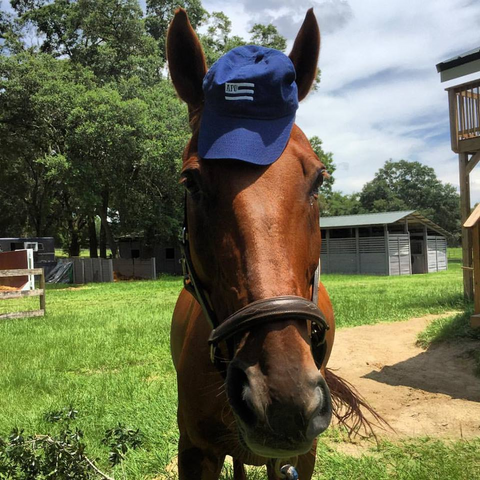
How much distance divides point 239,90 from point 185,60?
45 centimetres

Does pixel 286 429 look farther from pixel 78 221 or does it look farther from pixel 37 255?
pixel 78 221

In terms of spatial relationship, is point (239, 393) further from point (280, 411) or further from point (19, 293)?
point (19, 293)

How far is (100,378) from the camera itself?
566cm

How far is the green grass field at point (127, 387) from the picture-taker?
11.5ft

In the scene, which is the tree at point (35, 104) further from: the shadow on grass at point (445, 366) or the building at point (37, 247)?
the shadow on grass at point (445, 366)

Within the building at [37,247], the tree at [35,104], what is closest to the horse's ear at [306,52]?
the tree at [35,104]

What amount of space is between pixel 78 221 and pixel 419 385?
117 ft

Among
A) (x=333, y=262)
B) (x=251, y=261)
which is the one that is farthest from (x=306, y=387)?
(x=333, y=262)

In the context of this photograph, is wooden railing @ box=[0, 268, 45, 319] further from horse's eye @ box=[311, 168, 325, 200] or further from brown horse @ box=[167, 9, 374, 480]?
horse's eye @ box=[311, 168, 325, 200]

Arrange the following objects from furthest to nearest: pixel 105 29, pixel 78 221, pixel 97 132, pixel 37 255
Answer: pixel 78 221 < pixel 105 29 < pixel 37 255 < pixel 97 132

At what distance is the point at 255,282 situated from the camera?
1.31 m

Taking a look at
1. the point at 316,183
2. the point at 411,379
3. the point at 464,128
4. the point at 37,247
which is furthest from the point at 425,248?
A: the point at 316,183

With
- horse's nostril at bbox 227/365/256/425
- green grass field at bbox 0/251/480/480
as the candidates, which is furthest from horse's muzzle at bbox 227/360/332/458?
green grass field at bbox 0/251/480/480

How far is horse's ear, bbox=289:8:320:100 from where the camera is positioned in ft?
6.01
